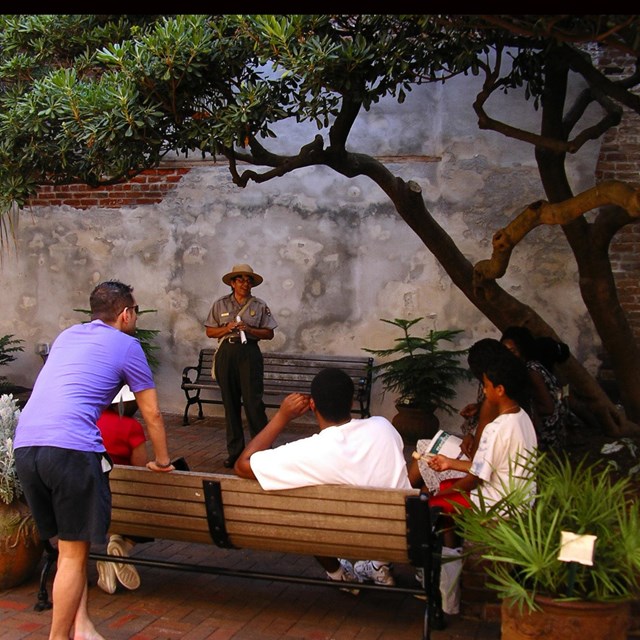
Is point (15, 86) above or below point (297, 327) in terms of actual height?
above

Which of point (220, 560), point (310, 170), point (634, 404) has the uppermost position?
point (310, 170)

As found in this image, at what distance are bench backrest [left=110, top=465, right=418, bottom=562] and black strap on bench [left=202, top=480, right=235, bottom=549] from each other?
20 mm

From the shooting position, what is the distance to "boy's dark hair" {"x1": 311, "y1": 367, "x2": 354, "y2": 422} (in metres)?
4.14

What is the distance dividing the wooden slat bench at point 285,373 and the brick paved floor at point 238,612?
398 centimetres

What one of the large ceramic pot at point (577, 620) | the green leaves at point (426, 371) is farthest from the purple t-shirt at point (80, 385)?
the green leaves at point (426, 371)

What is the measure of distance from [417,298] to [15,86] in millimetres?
4627

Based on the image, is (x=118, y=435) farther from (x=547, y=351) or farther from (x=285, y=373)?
(x=285, y=373)

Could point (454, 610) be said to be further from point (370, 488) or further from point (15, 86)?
point (15, 86)

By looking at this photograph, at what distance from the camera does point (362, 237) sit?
9.42 meters

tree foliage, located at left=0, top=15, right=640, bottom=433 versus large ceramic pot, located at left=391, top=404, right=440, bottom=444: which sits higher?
tree foliage, located at left=0, top=15, right=640, bottom=433

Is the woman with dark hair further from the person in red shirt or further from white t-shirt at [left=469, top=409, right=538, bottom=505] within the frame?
the person in red shirt

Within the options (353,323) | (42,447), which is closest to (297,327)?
(353,323)

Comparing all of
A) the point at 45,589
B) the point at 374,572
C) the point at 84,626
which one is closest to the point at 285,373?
the point at 374,572

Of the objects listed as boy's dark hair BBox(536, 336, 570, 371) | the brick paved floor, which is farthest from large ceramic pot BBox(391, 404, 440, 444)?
the brick paved floor
